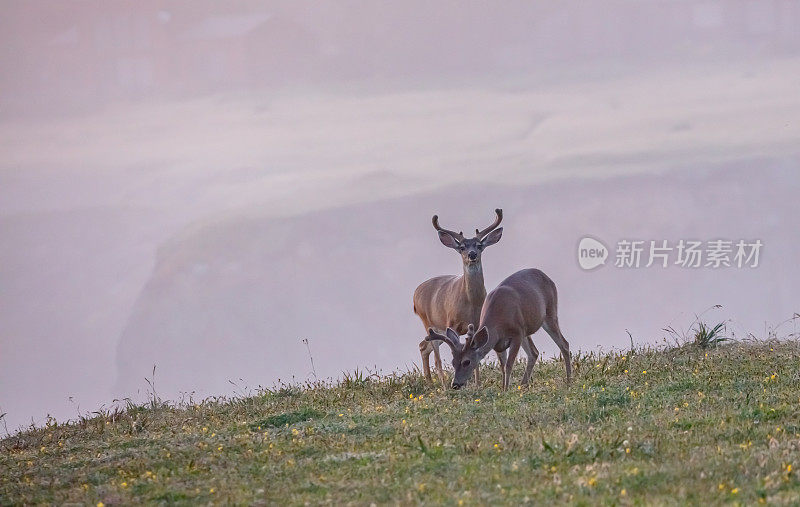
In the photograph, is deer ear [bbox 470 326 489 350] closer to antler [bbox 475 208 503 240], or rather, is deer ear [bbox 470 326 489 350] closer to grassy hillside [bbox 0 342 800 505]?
grassy hillside [bbox 0 342 800 505]

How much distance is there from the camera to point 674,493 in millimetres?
8469

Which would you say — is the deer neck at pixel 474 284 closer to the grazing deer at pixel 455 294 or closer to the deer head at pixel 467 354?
the grazing deer at pixel 455 294

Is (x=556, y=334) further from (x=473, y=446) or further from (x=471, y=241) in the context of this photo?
(x=473, y=446)

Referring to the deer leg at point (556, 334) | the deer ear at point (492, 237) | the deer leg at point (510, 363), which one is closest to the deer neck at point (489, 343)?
the deer leg at point (510, 363)

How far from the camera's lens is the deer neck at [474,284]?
1800cm

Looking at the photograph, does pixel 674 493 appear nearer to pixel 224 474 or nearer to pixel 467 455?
pixel 467 455

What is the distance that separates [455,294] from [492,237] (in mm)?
1218

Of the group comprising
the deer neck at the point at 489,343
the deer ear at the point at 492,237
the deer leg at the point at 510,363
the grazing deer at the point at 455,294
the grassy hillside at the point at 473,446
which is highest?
the deer ear at the point at 492,237

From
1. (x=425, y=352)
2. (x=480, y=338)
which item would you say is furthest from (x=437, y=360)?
(x=480, y=338)

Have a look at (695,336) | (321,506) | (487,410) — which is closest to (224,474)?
(321,506)

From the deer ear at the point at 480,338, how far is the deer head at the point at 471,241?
250cm

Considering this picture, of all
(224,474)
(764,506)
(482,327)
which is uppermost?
(482,327)

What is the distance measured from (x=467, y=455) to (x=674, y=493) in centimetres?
233

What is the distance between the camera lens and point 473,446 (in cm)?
1051
